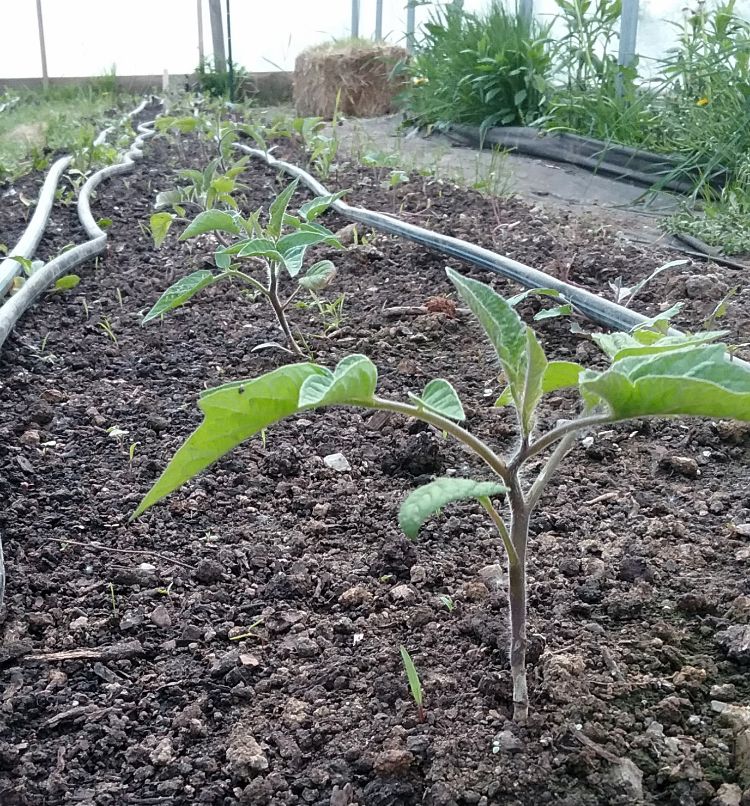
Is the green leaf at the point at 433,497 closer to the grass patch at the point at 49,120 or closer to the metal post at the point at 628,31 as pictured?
the grass patch at the point at 49,120

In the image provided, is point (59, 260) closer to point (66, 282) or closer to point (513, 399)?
point (66, 282)

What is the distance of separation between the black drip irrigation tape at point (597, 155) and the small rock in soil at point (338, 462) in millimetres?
2590

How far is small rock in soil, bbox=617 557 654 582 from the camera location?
3.40ft

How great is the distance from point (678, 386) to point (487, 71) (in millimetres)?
4906

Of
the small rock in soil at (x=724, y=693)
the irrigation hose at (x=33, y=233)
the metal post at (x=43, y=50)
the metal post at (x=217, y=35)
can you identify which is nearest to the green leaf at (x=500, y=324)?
the small rock in soil at (x=724, y=693)

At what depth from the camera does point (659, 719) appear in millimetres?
825

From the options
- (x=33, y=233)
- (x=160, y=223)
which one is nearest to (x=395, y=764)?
(x=160, y=223)

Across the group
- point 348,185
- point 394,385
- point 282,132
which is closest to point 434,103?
point 282,132

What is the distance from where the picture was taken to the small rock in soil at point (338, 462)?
4.57 ft

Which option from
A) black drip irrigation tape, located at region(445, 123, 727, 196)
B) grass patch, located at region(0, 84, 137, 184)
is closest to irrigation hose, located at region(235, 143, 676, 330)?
black drip irrigation tape, located at region(445, 123, 727, 196)

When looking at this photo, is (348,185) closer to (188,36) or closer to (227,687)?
(227,687)

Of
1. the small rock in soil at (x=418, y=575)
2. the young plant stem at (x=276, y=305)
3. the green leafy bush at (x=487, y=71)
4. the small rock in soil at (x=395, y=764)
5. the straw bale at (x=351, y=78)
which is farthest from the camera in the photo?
the straw bale at (x=351, y=78)

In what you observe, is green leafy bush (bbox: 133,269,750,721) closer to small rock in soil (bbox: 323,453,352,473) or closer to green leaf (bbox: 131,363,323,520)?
green leaf (bbox: 131,363,323,520)

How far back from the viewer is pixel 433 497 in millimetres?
612
